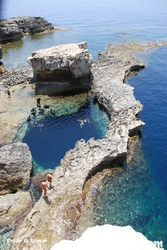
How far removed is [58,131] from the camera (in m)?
28.6

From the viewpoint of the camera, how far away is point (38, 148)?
2592cm

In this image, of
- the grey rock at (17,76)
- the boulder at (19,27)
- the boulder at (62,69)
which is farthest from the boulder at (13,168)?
the boulder at (19,27)

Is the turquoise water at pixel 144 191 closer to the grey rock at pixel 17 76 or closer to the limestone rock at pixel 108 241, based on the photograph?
the limestone rock at pixel 108 241

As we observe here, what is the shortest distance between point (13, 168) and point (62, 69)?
71.1 feet

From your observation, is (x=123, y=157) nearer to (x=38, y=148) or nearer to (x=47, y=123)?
(x=38, y=148)

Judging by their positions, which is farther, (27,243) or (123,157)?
(123,157)

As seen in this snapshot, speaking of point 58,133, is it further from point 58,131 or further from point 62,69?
point 62,69

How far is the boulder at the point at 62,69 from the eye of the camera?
34.9 m

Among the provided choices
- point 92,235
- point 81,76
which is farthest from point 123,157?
point 81,76

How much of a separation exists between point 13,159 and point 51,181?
5.75 m

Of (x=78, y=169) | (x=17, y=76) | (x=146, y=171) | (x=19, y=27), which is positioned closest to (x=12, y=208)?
(x=78, y=169)

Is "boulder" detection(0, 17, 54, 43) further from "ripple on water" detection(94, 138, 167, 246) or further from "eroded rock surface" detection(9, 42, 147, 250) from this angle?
"ripple on water" detection(94, 138, 167, 246)

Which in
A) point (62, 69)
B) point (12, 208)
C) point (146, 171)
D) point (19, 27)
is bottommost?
point (12, 208)
